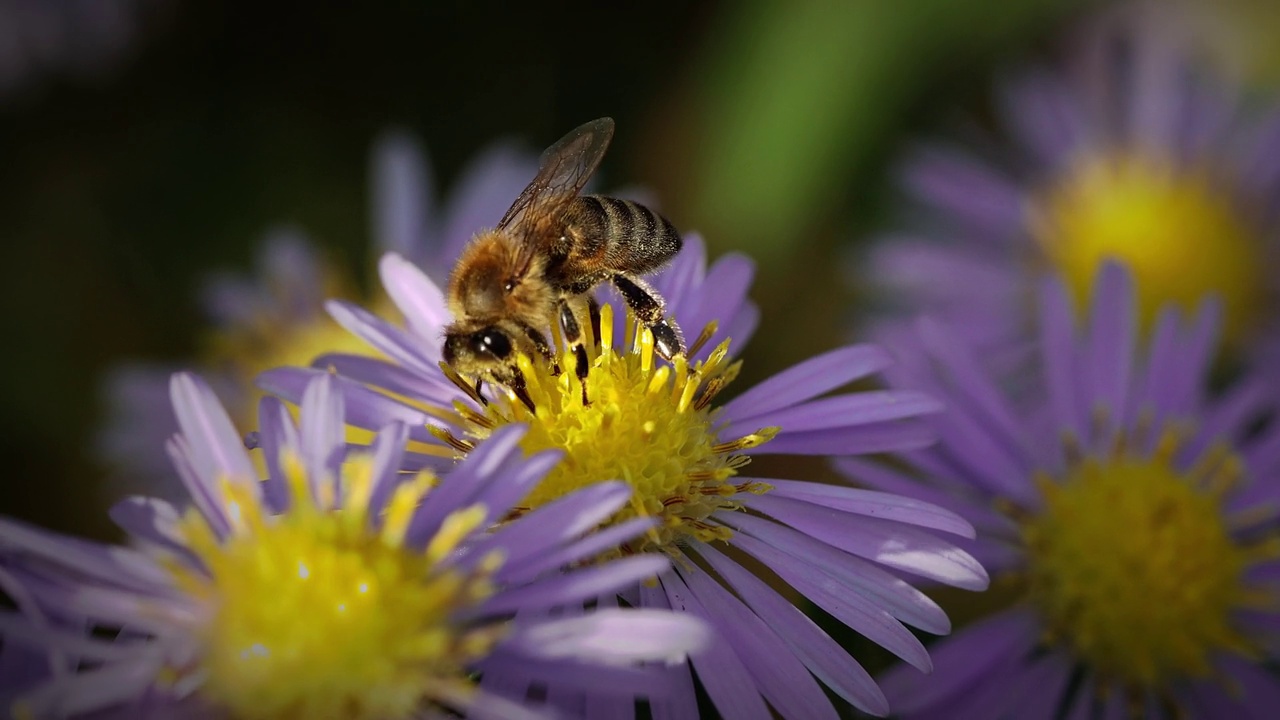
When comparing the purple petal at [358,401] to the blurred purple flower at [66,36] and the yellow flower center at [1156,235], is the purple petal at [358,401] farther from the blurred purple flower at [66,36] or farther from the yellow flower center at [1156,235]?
the blurred purple flower at [66,36]

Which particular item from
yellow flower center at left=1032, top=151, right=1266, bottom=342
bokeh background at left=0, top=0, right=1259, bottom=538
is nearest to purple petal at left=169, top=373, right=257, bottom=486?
bokeh background at left=0, top=0, right=1259, bottom=538

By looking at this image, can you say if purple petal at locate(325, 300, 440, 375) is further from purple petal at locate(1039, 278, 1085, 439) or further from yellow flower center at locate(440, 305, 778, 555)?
purple petal at locate(1039, 278, 1085, 439)

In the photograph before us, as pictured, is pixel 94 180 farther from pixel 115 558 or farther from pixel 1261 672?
pixel 1261 672

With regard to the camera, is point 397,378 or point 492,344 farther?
point 397,378

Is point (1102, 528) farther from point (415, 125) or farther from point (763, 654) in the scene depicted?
point (415, 125)

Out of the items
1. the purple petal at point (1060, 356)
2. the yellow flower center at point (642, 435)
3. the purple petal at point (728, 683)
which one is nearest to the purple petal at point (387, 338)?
the yellow flower center at point (642, 435)

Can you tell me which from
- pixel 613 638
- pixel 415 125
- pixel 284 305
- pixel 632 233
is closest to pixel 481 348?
pixel 632 233
